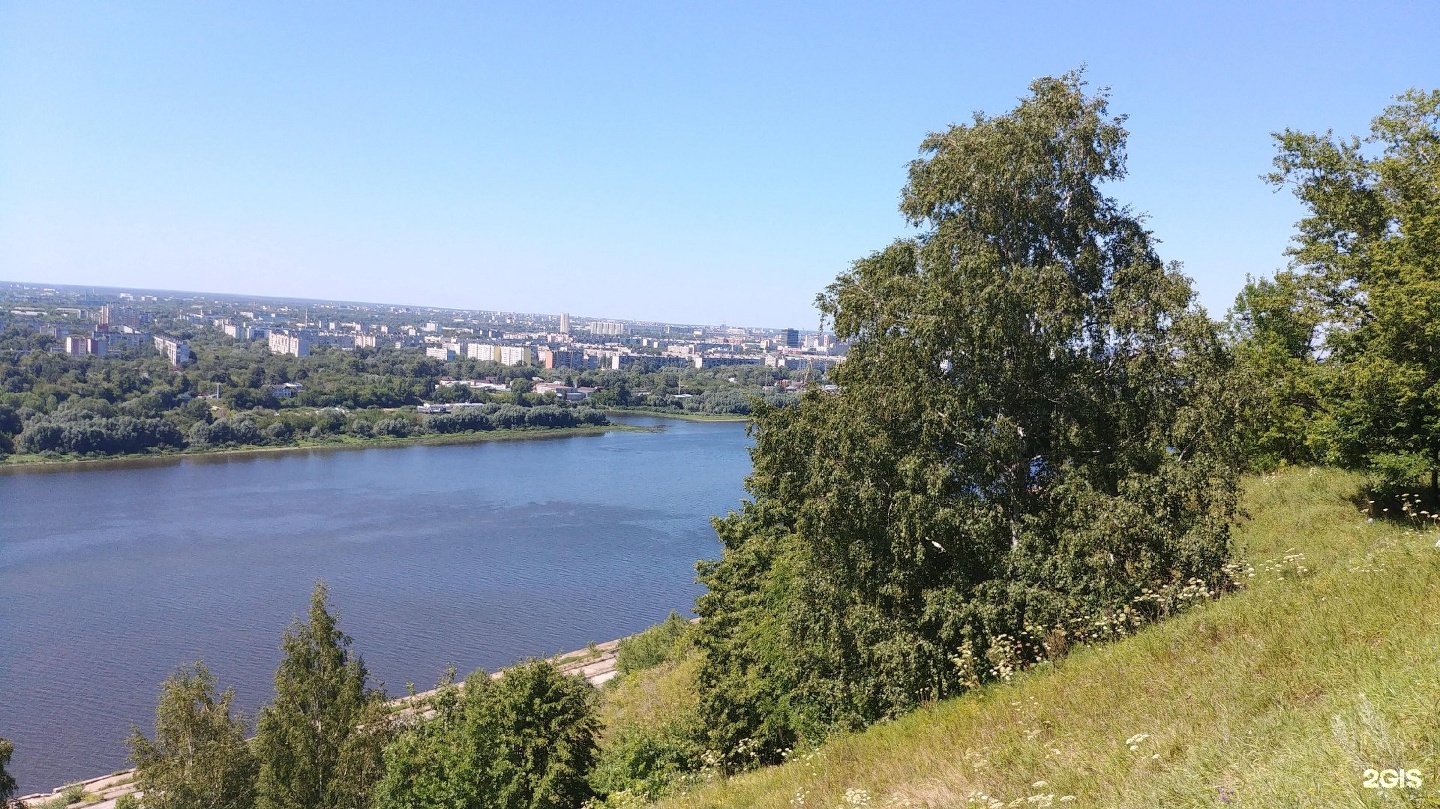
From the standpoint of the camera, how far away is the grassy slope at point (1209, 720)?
1908 mm

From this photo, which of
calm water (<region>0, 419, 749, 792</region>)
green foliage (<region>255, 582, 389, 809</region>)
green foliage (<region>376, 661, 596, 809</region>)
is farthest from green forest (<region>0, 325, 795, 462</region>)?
green foliage (<region>376, 661, 596, 809</region>)

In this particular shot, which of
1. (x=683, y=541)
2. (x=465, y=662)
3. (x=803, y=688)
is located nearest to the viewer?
(x=803, y=688)

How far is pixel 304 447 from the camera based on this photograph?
4378cm

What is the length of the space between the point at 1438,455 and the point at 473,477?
111 ft

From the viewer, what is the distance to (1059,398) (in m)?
5.15

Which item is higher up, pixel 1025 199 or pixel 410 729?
pixel 1025 199

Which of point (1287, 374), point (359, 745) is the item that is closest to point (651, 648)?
point (359, 745)

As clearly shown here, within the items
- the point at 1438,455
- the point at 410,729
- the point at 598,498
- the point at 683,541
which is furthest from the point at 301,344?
the point at 1438,455

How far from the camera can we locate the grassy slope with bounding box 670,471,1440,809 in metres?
1.91

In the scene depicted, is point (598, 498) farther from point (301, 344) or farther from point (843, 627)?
point (301, 344)

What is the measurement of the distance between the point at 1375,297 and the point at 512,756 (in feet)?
24.4

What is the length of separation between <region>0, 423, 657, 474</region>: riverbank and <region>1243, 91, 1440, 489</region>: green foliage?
42.4 meters

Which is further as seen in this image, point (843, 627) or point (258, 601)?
point (258, 601)

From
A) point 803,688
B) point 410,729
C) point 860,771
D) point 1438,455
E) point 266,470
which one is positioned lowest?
point 266,470
